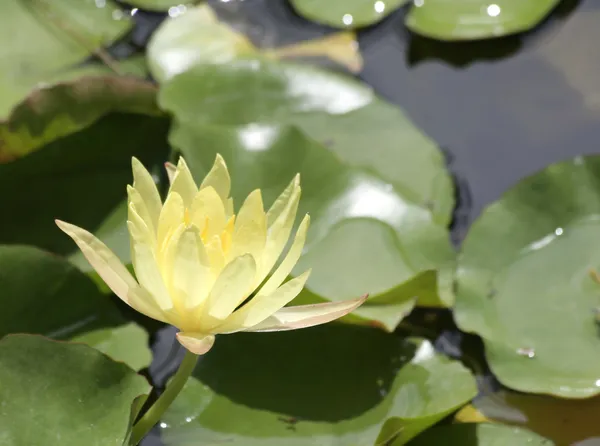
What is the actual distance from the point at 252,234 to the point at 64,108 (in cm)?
54

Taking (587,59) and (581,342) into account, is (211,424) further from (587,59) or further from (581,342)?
(587,59)

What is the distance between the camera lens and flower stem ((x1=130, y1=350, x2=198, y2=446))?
76cm

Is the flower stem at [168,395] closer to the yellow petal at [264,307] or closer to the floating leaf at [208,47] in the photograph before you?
the yellow petal at [264,307]

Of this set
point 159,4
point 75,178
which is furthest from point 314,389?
point 159,4

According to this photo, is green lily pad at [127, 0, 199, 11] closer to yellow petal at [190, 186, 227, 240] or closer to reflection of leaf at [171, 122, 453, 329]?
reflection of leaf at [171, 122, 453, 329]

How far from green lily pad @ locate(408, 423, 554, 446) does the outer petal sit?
0.79 feet

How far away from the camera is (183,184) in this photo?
0.78 meters

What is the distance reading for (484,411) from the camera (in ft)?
3.25

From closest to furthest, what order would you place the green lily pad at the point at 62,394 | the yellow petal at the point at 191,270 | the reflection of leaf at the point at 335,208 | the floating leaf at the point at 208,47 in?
the yellow petal at the point at 191,270, the green lily pad at the point at 62,394, the reflection of leaf at the point at 335,208, the floating leaf at the point at 208,47

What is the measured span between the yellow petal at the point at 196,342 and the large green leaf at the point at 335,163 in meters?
0.27

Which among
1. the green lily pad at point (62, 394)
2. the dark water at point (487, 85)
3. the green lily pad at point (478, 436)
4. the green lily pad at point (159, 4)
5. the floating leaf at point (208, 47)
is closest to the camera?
the green lily pad at point (62, 394)

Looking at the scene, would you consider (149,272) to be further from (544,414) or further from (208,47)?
(208,47)

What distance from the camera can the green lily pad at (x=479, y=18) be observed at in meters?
1.50

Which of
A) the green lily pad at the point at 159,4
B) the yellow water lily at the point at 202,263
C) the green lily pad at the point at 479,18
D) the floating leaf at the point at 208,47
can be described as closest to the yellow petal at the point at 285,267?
the yellow water lily at the point at 202,263
